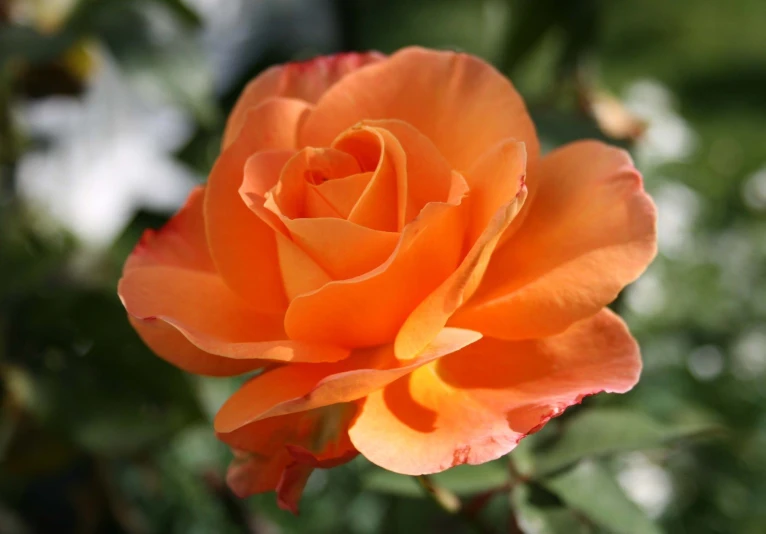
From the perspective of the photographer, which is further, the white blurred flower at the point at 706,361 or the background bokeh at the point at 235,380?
the white blurred flower at the point at 706,361

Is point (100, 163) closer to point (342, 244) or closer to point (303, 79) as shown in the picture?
point (303, 79)

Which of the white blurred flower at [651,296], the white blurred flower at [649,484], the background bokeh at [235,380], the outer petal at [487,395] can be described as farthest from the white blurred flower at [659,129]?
the outer petal at [487,395]

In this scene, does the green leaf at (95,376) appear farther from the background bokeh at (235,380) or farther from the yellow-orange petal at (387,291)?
the yellow-orange petal at (387,291)

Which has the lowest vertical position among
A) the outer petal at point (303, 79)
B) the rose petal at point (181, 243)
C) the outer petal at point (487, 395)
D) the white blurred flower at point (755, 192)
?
the white blurred flower at point (755, 192)

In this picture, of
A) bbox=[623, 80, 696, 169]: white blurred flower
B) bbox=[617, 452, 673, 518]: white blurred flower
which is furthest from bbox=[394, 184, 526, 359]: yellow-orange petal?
bbox=[623, 80, 696, 169]: white blurred flower

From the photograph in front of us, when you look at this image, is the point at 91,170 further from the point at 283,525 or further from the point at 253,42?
the point at 283,525
